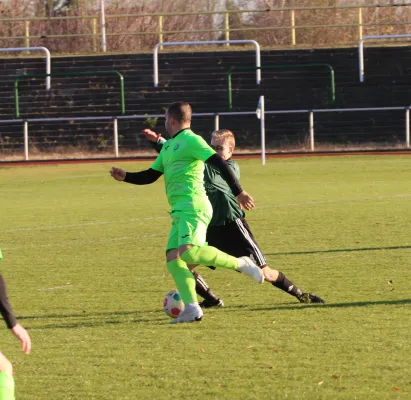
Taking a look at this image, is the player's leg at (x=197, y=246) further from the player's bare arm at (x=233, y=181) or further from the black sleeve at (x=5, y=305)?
the black sleeve at (x=5, y=305)

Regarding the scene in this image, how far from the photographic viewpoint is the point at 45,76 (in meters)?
35.0

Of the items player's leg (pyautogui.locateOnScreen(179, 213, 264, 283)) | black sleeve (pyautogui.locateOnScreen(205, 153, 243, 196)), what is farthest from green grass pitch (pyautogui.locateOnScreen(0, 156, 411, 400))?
black sleeve (pyautogui.locateOnScreen(205, 153, 243, 196))

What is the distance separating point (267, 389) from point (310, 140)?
27011mm

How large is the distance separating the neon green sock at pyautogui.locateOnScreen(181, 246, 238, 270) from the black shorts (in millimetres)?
629

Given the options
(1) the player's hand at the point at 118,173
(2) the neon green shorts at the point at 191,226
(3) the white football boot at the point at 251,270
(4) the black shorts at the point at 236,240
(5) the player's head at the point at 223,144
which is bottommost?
(3) the white football boot at the point at 251,270

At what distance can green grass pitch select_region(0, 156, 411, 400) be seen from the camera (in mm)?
5809

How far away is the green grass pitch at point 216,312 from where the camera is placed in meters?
5.81

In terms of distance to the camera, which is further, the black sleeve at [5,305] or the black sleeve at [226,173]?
the black sleeve at [226,173]

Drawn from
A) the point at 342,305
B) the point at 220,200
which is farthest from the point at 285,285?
the point at 220,200

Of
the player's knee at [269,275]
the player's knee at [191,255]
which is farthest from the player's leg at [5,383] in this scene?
the player's knee at [269,275]

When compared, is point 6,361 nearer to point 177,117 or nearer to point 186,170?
point 186,170

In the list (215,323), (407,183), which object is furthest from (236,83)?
(215,323)

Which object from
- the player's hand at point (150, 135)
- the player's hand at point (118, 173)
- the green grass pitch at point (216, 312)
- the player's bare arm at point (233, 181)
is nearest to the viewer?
the green grass pitch at point (216, 312)

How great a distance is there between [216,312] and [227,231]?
0.65m
